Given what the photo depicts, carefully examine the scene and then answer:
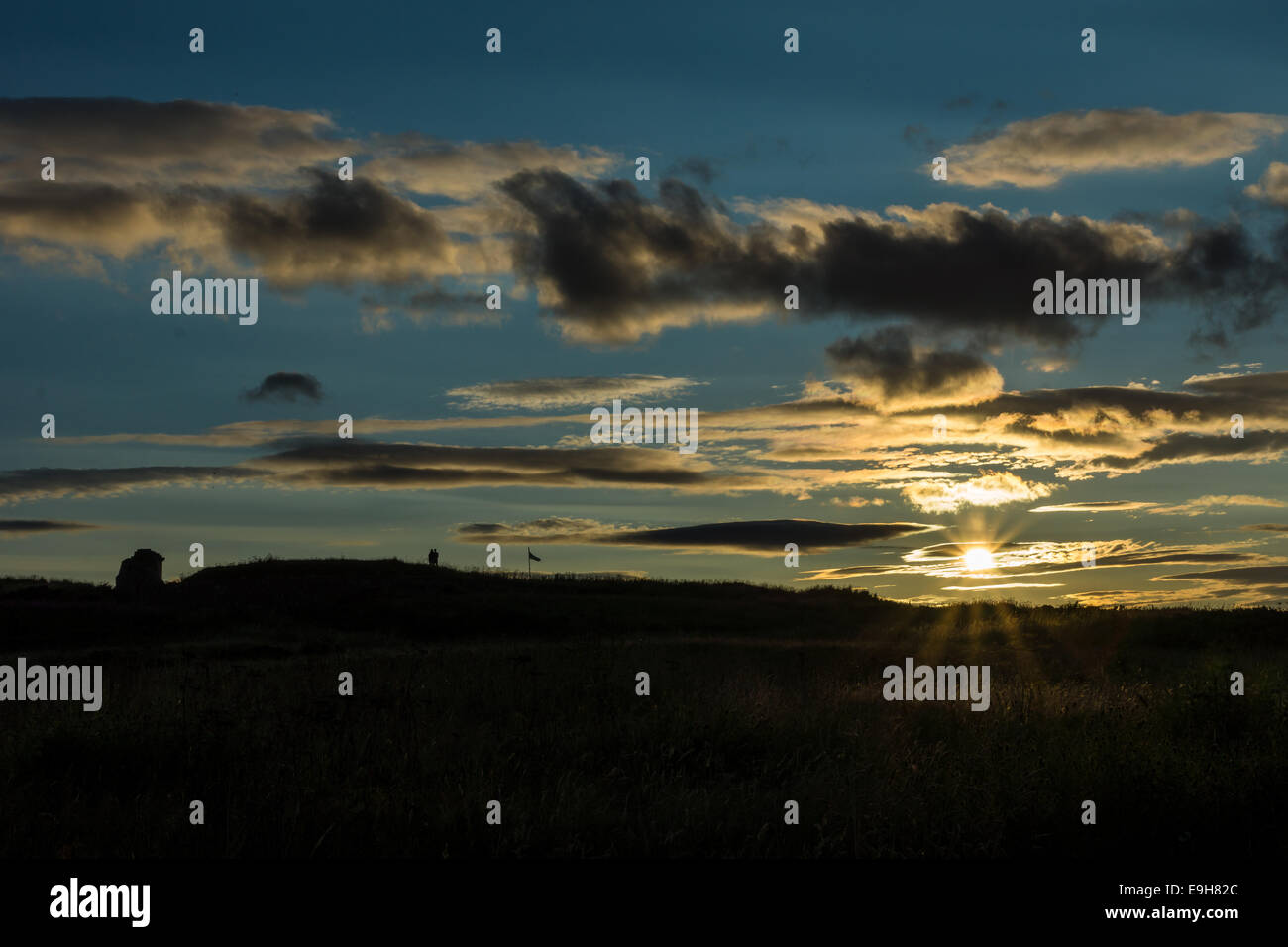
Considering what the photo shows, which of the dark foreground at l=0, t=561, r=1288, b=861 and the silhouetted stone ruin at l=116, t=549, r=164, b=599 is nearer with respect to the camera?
the dark foreground at l=0, t=561, r=1288, b=861

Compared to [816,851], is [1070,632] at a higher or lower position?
lower

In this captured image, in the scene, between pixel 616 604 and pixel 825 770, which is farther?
pixel 616 604

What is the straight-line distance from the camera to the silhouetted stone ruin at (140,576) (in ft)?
145

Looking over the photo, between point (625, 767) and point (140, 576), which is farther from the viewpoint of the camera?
point (140, 576)

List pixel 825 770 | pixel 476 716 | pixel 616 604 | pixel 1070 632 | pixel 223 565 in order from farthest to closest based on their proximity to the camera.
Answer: pixel 223 565 < pixel 616 604 < pixel 1070 632 < pixel 476 716 < pixel 825 770

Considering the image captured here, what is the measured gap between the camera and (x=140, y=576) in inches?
1825

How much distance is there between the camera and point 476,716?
12930 mm

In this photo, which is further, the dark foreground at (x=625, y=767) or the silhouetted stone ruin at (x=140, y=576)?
Answer: the silhouetted stone ruin at (x=140, y=576)

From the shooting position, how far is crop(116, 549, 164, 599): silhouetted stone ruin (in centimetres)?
4425
